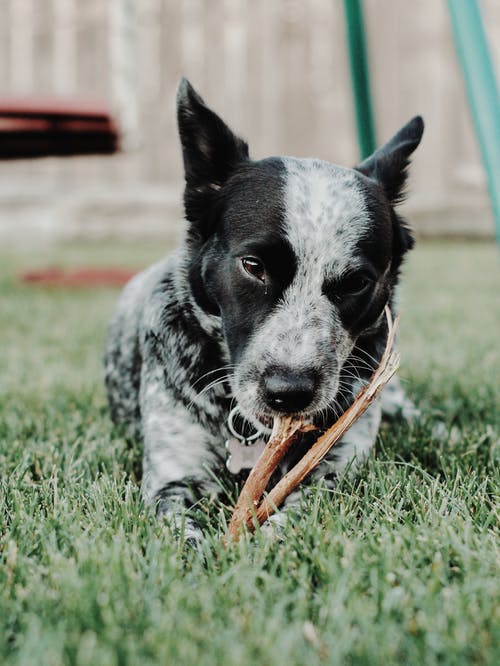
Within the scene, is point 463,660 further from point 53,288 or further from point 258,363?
point 53,288

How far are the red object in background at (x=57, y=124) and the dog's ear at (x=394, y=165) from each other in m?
1.82

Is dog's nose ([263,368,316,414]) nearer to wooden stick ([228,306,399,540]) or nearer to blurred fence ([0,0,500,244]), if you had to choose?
wooden stick ([228,306,399,540])

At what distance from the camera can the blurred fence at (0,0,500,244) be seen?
1047cm

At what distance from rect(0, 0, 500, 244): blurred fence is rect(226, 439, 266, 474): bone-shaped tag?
9.13 meters

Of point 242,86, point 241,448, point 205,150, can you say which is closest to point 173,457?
point 241,448

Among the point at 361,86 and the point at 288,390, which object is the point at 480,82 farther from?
the point at 288,390

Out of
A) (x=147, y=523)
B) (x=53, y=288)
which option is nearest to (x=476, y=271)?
(x=53, y=288)

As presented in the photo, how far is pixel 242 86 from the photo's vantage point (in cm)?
1074

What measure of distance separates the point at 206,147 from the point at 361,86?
2041 millimetres

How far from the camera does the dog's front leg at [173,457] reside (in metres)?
1.92

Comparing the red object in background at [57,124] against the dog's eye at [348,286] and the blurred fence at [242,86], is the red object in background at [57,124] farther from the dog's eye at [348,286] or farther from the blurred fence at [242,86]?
the blurred fence at [242,86]

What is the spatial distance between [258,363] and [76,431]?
2.85ft

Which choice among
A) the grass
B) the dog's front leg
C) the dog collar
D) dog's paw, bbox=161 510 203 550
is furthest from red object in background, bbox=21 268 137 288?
dog's paw, bbox=161 510 203 550

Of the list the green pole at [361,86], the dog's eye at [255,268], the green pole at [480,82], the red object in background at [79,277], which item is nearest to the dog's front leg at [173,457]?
the dog's eye at [255,268]
